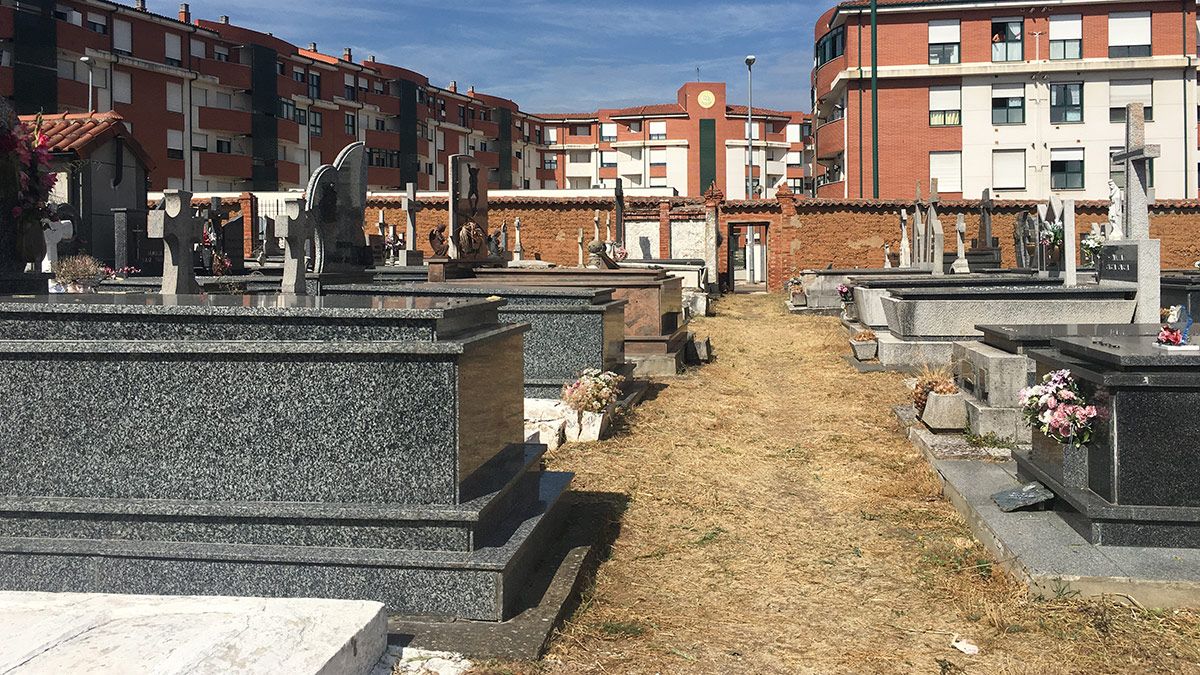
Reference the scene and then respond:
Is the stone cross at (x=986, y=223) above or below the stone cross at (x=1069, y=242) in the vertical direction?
above

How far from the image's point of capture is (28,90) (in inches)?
1400

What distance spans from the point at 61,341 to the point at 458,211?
9.24 meters

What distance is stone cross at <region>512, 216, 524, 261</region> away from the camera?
99.6ft

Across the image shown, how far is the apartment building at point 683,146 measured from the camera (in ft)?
210

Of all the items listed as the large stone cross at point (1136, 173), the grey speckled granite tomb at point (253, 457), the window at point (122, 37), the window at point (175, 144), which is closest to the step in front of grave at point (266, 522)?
the grey speckled granite tomb at point (253, 457)

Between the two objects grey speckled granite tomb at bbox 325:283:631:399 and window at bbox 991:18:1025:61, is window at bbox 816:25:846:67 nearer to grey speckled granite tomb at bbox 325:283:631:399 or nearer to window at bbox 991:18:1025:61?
window at bbox 991:18:1025:61

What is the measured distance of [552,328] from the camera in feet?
29.5

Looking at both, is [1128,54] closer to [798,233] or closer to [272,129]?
[798,233]

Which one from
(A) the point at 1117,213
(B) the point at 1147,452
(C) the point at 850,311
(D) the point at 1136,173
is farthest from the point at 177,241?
(C) the point at 850,311

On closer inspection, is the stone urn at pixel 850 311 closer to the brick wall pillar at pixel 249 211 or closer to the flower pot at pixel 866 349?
the flower pot at pixel 866 349

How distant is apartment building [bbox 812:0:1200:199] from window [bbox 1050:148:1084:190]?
4 cm

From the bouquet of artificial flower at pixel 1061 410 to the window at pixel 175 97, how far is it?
4396 cm

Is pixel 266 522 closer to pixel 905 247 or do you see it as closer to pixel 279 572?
pixel 279 572

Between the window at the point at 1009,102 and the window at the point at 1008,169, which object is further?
the window at the point at 1008,169
